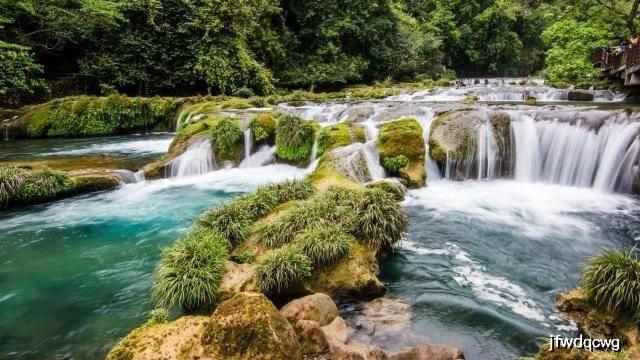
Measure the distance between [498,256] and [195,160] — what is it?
34.9ft

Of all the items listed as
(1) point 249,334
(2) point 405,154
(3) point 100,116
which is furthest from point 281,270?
(3) point 100,116

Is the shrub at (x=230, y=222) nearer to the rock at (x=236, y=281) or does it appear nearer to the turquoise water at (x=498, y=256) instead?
the rock at (x=236, y=281)

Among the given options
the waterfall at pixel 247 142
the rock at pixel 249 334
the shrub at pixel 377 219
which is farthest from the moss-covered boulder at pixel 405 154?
the rock at pixel 249 334

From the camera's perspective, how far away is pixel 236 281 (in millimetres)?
5559

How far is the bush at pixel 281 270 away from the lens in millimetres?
5445

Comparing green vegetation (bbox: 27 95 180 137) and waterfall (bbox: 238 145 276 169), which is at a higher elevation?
green vegetation (bbox: 27 95 180 137)

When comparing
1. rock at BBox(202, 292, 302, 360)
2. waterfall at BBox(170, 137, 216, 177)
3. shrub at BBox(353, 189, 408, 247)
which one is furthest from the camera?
waterfall at BBox(170, 137, 216, 177)

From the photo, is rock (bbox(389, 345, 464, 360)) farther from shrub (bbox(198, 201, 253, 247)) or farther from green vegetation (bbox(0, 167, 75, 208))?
green vegetation (bbox(0, 167, 75, 208))

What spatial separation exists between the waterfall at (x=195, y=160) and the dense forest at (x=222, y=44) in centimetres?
1035

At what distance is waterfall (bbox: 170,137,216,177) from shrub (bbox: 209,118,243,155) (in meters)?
0.31

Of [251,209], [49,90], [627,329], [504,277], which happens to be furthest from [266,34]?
[627,329]

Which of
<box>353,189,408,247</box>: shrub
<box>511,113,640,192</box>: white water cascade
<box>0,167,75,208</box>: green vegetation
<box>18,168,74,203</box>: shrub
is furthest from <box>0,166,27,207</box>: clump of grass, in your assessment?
<box>511,113,640,192</box>: white water cascade

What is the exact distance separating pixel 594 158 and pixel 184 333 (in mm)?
12248

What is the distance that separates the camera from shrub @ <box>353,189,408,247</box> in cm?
661
